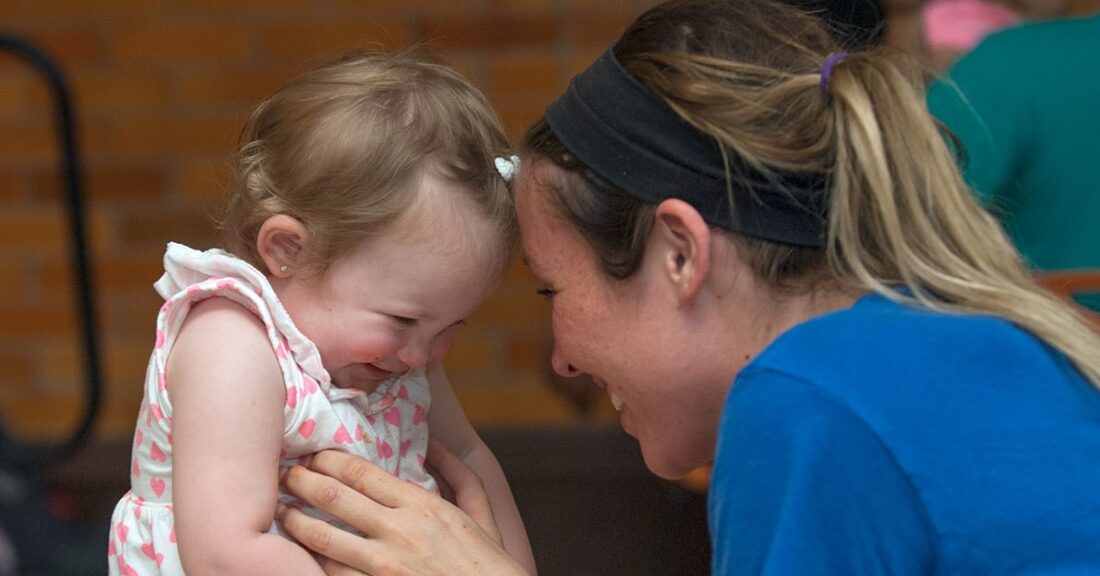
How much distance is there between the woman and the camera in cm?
139

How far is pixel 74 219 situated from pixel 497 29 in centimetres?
143

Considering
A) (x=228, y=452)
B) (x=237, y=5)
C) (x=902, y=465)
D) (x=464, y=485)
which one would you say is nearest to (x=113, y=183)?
(x=237, y=5)

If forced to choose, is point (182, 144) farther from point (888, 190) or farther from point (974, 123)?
point (888, 190)

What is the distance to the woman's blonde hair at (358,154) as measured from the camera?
1755mm

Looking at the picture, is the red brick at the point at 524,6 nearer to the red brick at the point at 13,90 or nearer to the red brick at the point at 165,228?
the red brick at the point at 165,228

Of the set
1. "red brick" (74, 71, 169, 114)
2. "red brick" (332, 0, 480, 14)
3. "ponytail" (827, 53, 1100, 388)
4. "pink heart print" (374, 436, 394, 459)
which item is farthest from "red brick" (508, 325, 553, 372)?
"ponytail" (827, 53, 1100, 388)

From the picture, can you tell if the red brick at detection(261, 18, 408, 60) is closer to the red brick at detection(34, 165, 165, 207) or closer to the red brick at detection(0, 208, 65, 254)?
the red brick at detection(34, 165, 165, 207)

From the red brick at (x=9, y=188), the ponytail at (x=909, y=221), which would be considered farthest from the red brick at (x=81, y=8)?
the ponytail at (x=909, y=221)

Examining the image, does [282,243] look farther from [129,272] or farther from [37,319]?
[37,319]

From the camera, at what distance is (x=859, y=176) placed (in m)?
1.57

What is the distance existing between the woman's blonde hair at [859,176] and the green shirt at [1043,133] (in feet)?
3.39

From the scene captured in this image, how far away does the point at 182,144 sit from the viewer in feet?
14.4

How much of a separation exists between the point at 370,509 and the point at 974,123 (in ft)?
4.58

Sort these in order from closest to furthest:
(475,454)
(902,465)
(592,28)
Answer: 1. (902,465)
2. (475,454)
3. (592,28)
